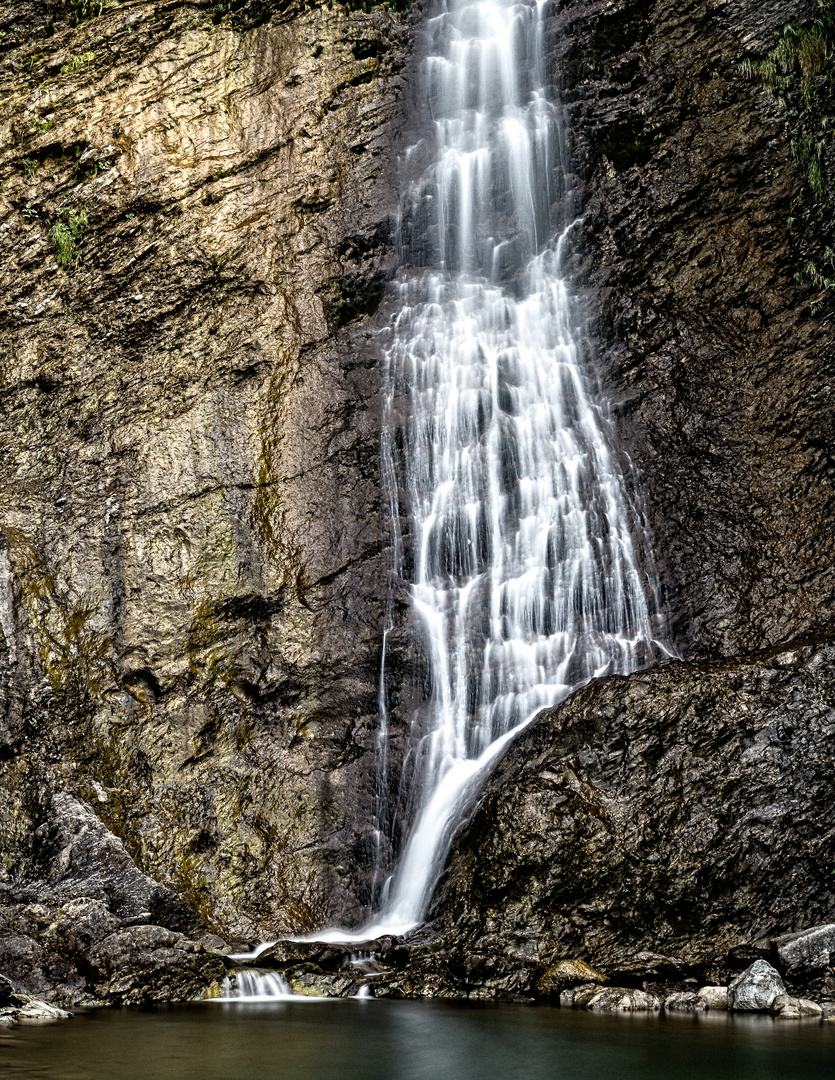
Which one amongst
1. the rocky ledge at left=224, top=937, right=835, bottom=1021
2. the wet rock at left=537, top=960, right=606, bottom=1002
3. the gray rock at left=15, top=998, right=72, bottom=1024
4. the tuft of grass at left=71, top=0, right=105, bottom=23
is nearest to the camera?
the gray rock at left=15, top=998, right=72, bottom=1024

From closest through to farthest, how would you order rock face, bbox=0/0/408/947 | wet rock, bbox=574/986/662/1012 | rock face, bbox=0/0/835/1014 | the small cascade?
1. wet rock, bbox=574/986/662/1012
2. the small cascade
3. rock face, bbox=0/0/835/1014
4. rock face, bbox=0/0/408/947

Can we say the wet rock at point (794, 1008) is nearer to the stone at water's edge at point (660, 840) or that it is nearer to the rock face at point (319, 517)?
the rock face at point (319, 517)

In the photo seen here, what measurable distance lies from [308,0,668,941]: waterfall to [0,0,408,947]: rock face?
76 cm

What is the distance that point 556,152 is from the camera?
19359 mm

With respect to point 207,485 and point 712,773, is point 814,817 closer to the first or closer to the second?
point 712,773

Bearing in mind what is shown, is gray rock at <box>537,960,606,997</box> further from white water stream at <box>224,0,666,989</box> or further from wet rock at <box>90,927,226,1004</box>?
wet rock at <box>90,927,226,1004</box>

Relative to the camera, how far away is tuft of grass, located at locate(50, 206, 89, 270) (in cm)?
1809

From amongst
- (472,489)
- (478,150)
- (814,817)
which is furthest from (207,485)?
(814,817)

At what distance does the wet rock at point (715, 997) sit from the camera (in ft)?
33.6

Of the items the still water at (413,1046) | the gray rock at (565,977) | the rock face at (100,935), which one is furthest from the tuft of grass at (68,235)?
the gray rock at (565,977)

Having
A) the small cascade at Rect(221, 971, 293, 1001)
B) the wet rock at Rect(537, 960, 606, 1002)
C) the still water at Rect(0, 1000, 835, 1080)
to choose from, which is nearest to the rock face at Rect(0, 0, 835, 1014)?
the wet rock at Rect(537, 960, 606, 1002)

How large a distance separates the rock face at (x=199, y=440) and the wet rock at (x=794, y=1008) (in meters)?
5.54

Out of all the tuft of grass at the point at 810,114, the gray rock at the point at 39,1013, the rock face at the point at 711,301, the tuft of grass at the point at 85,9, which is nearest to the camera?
the gray rock at the point at 39,1013

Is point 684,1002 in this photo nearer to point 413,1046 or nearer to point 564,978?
point 564,978
